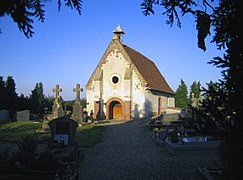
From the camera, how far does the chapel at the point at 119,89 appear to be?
96.5 feet

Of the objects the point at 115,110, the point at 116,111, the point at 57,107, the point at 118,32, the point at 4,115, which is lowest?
the point at 4,115

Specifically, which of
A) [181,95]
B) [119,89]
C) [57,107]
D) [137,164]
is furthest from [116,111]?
[181,95]

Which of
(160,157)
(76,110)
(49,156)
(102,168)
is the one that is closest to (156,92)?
(76,110)

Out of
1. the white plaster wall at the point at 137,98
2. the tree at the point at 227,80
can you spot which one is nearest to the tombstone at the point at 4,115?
the white plaster wall at the point at 137,98

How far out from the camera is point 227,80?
3.97m

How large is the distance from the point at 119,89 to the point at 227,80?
86.3ft

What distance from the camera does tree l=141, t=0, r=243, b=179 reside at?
10.9ft

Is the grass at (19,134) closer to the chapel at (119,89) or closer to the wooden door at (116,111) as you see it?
the chapel at (119,89)

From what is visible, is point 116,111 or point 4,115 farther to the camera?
point 4,115

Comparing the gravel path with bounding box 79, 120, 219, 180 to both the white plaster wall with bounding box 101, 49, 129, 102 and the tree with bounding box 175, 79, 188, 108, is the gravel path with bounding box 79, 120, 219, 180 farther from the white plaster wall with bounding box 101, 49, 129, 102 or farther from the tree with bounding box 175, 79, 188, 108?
the tree with bounding box 175, 79, 188, 108

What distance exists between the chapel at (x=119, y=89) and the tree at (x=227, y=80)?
25082mm

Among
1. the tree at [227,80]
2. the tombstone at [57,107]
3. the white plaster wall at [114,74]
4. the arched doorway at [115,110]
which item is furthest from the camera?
the arched doorway at [115,110]

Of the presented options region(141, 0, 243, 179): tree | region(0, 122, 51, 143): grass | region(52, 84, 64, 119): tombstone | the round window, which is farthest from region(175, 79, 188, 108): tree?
region(141, 0, 243, 179): tree

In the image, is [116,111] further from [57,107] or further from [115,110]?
[57,107]
